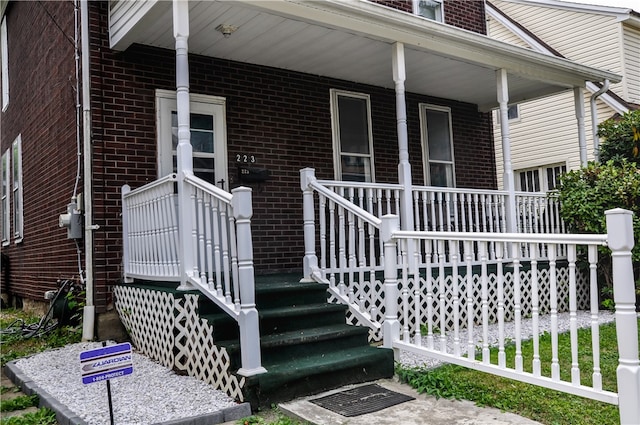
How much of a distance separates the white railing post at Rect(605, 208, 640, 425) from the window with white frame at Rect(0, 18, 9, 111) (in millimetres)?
10369

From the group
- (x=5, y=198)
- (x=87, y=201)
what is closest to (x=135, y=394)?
(x=87, y=201)

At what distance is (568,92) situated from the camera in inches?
463

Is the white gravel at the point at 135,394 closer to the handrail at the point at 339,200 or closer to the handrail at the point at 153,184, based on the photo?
the handrail at the point at 153,184

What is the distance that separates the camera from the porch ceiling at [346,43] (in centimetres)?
521

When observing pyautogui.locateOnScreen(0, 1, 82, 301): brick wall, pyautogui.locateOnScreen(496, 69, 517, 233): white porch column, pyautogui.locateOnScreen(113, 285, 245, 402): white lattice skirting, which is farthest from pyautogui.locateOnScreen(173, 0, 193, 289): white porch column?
pyautogui.locateOnScreen(496, 69, 517, 233): white porch column

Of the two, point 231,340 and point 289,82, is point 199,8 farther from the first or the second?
point 231,340

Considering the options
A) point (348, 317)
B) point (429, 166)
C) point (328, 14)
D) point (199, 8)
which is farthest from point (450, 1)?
point (348, 317)

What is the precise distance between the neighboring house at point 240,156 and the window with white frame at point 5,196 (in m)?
1.32

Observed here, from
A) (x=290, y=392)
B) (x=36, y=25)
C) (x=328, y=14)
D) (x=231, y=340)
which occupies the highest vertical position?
(x=36, y=25)

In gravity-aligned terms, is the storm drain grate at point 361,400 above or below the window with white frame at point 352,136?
below

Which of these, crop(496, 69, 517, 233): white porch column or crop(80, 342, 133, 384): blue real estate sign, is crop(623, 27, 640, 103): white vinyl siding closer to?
crop(496, 69, 517, 233): white porch column

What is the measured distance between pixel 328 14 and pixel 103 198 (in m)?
2.89

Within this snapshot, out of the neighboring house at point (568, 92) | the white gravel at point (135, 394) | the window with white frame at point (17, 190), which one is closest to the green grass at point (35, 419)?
the white gravel at point (135, 394)

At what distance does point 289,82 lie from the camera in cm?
701
